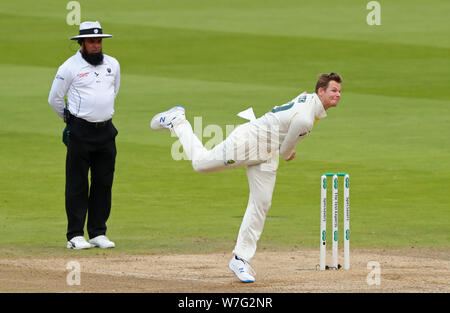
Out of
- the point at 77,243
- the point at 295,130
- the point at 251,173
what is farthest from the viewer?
the point at 77,243

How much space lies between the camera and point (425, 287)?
968cm

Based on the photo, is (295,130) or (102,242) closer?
(295,130)

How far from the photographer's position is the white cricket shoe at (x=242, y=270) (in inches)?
396

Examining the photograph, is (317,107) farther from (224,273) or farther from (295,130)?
(224,273)

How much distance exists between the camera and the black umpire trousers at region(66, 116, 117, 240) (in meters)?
12.1

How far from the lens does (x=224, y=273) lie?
422 inches

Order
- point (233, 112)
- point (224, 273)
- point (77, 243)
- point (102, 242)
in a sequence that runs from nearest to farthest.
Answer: point (224, 273)
point (77, 243)
point (102, 242)
point (233, 112)

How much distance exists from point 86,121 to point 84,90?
13.5 inches

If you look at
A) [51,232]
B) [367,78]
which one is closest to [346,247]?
[51,232]

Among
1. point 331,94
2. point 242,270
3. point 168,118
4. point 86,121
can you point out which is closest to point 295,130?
point 331,94

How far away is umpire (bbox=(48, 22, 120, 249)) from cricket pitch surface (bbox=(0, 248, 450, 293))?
760 mm

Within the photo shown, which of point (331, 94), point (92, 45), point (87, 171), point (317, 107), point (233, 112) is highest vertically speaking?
point (233, 112)
